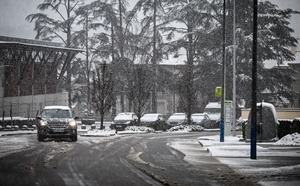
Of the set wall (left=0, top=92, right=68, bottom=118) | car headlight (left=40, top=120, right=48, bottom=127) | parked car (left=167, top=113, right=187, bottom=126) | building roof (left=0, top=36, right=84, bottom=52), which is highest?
building roof (left=0, top=36, right=84, bottom=52)

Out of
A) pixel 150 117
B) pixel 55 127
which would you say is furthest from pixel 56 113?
pixel 150 117

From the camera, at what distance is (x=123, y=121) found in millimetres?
45469

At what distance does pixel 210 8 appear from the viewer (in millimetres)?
48156

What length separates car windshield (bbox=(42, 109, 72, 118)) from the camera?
2852cm

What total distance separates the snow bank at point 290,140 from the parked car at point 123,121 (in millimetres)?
20085

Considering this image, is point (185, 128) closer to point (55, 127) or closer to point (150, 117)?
point (150, 117)

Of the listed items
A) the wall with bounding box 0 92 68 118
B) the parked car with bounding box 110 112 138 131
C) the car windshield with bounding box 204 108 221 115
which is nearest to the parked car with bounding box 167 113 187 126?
the parked car with bounding box 110 112 138 131

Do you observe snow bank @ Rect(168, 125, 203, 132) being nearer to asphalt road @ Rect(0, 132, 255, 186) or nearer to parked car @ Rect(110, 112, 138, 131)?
parked car @ Rect(110, 112, 138, 131)

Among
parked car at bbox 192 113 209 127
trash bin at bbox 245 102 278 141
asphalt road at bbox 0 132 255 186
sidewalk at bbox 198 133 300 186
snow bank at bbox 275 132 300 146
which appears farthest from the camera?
parked car at bbox 192 113 209 127

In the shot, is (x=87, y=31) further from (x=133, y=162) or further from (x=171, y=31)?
(x=133, y=162)

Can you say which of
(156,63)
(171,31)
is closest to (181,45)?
(171,31)

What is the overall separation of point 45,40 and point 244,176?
49393mm

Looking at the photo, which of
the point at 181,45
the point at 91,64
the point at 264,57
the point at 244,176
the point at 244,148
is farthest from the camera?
the point at 91,64

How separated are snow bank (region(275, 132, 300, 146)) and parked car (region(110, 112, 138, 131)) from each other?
65.9ft
